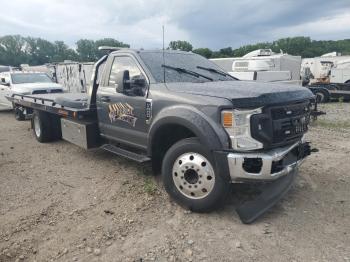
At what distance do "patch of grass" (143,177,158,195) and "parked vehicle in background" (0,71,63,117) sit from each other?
827 centimetres

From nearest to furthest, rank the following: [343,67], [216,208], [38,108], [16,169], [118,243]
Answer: [118,243] → [216,208] → [16,169] → [38,108] → [343,67]

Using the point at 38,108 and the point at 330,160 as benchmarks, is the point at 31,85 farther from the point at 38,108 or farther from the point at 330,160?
the point at 330,160

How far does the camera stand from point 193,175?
4.07 metres

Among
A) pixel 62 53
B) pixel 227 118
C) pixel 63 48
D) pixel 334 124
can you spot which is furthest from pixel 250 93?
pixel 63 48

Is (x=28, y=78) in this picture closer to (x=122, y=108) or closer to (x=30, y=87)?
(x=30, y=87)

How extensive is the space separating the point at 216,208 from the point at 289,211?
2.94 feet

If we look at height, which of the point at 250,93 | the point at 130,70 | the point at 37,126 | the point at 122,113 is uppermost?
the point at 130,70

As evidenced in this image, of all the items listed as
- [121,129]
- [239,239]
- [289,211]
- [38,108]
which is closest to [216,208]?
[239,239]

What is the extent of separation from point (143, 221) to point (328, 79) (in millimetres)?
19960

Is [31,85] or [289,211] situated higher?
[31,85]

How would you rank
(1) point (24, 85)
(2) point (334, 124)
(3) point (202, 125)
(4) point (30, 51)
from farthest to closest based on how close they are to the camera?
(4) point (30, 51)
(1) point (24, 85)
(2) point (334, 124)
(3) point (202, 125)

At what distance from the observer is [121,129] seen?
5281mm

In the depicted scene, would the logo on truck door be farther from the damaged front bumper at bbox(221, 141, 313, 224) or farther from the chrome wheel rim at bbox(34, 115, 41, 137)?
the chrome wheel rim at bbox(34, 115, 41, 137)

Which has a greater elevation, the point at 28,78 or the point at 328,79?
the point at 28,78
